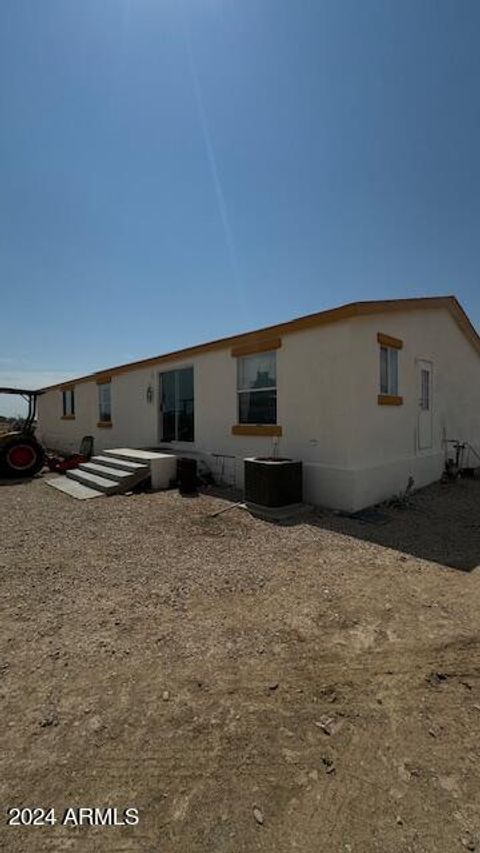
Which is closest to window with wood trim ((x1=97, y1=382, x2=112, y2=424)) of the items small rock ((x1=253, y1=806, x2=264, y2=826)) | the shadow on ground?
the shadow on ground

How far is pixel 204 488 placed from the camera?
28.4 feet

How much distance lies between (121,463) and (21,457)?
3360 mm

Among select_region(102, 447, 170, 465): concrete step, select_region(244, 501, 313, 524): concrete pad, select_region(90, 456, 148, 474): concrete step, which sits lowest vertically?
select_region(244, 501, 313, 524): concrete pad

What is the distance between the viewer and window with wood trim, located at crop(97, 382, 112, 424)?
13828 millimetres

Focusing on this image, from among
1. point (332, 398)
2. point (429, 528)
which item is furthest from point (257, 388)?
point (429, 528)

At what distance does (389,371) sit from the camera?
7836 millimetres

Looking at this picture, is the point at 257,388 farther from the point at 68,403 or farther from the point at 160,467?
the point at 68,403

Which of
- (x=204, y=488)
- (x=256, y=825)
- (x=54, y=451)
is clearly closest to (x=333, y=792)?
(x=256, y=825)

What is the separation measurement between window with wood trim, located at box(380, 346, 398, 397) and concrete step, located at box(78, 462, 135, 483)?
5.25 metres

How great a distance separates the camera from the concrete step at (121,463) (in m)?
8.65

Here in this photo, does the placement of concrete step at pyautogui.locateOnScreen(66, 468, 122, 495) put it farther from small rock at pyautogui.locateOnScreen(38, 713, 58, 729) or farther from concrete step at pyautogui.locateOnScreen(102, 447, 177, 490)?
small rock at pyautogui.locateOnScreen(38, 713, 58, 729)

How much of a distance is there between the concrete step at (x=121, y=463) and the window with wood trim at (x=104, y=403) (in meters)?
3.62

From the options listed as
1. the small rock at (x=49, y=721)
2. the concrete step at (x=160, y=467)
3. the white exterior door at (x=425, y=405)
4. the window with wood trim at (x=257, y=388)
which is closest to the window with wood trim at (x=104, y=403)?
the concrete step at (x=160, y=467)

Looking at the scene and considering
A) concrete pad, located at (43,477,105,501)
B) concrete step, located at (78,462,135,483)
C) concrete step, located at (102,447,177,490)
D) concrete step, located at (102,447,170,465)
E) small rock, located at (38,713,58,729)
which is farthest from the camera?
concrete step, located at (102,447,170,465)
